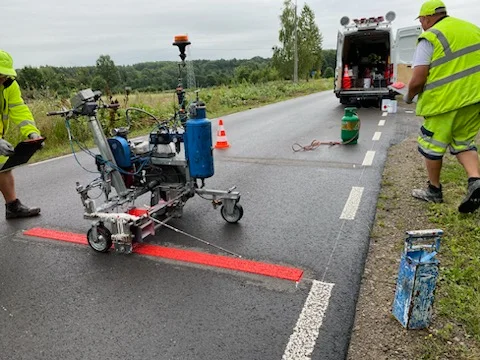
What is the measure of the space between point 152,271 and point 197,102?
1.71 m

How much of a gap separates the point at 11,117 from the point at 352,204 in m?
4.24

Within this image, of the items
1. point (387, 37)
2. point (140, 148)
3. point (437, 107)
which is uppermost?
point (387, 37)

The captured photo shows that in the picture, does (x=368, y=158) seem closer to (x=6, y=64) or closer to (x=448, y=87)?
(x=448, y=87)

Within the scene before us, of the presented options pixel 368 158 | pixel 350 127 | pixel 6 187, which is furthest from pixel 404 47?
pixel 6 187

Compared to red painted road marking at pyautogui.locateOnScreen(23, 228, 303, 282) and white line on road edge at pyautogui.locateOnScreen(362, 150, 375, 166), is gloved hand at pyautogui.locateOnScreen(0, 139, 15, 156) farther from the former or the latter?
white line on road edge at pyautogui.locateOnScreen(362, 150, 375, 166)

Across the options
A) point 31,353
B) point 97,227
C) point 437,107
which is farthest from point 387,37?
point 31,353

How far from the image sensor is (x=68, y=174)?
6.97 metres

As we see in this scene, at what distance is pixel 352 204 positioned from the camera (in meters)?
4.88

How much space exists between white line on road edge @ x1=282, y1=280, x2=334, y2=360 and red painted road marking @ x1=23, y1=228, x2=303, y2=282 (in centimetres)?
25

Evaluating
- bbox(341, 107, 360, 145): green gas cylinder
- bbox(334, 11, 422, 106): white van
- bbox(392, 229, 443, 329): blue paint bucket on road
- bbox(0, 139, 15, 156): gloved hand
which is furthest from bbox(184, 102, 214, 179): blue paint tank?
bbox(334, 11, 422, 106): white van

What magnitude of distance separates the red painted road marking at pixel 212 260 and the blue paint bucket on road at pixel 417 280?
92 cm

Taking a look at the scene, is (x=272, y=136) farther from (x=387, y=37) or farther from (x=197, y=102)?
(x=387, y=37)

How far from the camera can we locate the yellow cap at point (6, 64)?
165 inches

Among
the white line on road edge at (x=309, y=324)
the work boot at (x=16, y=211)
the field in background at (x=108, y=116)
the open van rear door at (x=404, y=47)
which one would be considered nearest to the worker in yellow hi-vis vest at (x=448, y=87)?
the white line on road edge at (x=309, y=324)
